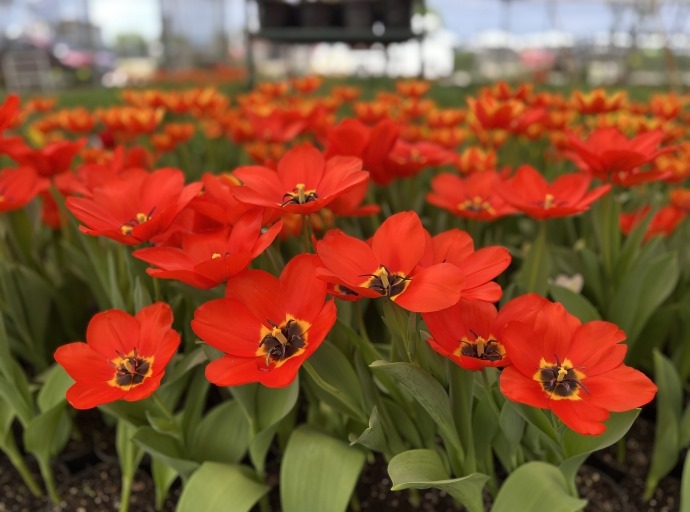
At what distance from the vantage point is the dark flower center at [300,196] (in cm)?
73

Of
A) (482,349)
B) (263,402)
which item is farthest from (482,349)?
(263,402)

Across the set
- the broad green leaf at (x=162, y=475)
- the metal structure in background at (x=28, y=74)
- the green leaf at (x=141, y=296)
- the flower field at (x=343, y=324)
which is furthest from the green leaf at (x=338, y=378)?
the metal structure in background at (x=28, y=74)

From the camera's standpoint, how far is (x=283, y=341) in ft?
2.14

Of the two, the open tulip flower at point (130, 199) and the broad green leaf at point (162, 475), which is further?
the broad green leaf at point (162, 475)

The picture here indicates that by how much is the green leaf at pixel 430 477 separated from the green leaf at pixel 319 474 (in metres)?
0.10

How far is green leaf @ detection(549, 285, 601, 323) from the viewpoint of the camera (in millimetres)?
993

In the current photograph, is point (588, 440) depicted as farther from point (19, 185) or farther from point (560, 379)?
point (19, 185)

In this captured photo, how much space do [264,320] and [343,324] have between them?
16 centimetres

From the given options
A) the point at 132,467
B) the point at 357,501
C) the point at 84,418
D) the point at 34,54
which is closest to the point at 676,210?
the point at 357,501

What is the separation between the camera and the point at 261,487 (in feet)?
2.83

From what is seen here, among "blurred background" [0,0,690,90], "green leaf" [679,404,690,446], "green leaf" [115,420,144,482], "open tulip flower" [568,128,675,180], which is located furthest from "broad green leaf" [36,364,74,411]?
"blurred background" [0,0,690,90]

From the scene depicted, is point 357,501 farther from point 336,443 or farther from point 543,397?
point 543,397

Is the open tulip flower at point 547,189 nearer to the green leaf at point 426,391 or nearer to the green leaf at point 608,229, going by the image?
the green leaf at point 608,229

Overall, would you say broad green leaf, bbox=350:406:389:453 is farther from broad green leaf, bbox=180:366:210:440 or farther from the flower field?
broad green leaf, bbox=180:366:210:440
